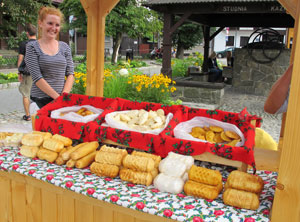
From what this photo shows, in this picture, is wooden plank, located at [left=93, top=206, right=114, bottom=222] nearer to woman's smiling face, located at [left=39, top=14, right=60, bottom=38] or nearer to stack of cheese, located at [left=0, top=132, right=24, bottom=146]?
stack of cheese, located at [left=0, top=132, right=24, bottom=146]

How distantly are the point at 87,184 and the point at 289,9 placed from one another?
2164mm

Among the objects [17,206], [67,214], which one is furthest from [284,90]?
[17,206]

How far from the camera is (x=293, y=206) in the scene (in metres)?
1.45

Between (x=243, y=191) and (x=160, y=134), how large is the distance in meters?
0.67

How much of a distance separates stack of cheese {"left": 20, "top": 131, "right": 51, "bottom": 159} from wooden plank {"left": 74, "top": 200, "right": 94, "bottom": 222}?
0.59 meters

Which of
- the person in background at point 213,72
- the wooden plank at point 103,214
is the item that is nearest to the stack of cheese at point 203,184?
the wooden plank at point 103,214

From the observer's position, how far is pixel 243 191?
1669mm

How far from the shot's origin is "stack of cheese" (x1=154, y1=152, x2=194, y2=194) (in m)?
1.75

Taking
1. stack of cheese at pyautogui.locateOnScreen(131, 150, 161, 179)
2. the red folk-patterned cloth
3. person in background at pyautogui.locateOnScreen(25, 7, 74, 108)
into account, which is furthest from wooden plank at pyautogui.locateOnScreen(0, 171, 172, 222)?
person in background at pyautogui.locateOnScreen(25, 7, 74, 108)

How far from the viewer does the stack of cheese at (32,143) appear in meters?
2.21

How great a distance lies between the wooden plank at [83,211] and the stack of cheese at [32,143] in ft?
1.95

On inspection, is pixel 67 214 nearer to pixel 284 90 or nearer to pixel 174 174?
pixel 174 174

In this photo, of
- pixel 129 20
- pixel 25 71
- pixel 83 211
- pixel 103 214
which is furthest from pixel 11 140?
pixel 129 20

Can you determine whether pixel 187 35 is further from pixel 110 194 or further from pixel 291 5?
pixel 110 194
